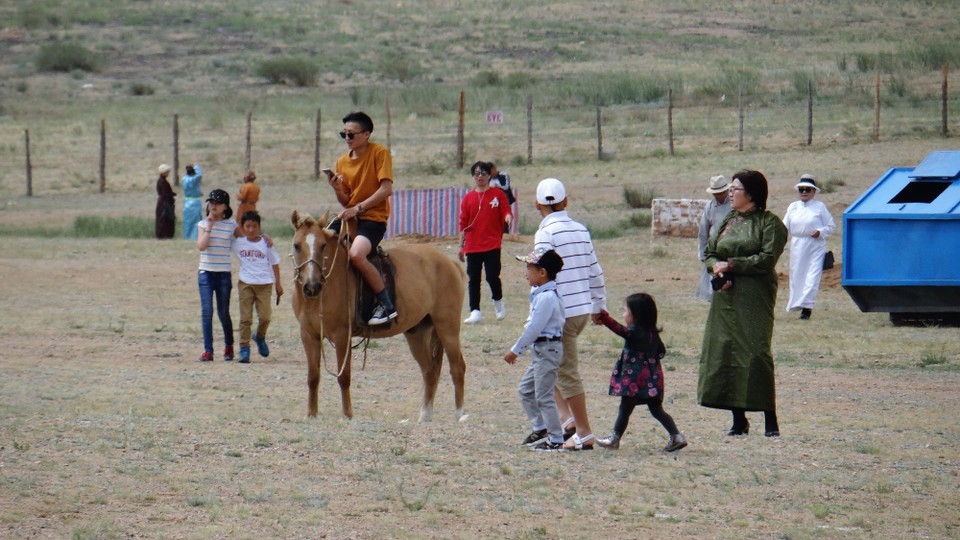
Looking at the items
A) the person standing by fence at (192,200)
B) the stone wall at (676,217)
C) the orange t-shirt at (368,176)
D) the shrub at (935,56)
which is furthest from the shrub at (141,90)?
the orange t-shirt at (368,176)

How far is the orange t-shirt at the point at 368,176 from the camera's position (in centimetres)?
1140

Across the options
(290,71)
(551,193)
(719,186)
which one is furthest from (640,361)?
(290,71)

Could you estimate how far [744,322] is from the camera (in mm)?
10070

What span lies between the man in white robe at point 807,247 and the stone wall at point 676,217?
27.4 feet

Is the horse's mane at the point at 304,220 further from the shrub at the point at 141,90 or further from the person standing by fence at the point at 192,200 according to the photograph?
the shrub at the point at 141,90

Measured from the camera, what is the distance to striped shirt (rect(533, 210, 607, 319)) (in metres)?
9.54

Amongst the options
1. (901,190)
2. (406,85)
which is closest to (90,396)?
(901,190)

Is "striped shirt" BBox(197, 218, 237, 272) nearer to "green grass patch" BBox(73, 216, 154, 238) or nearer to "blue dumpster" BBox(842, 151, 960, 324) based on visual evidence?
"blue dumpster" BBox(842, 151, 960, 324)

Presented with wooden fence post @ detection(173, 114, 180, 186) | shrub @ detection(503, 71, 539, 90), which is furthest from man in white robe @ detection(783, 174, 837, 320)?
shrub @ detection(503, 71, 539, 90)

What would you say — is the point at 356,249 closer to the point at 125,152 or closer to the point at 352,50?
the point at 125,152

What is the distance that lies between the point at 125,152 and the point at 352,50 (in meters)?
27.7

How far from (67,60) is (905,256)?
177ft

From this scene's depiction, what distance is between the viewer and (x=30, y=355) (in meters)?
15.8

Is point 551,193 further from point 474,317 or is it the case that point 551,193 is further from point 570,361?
point 474,317
